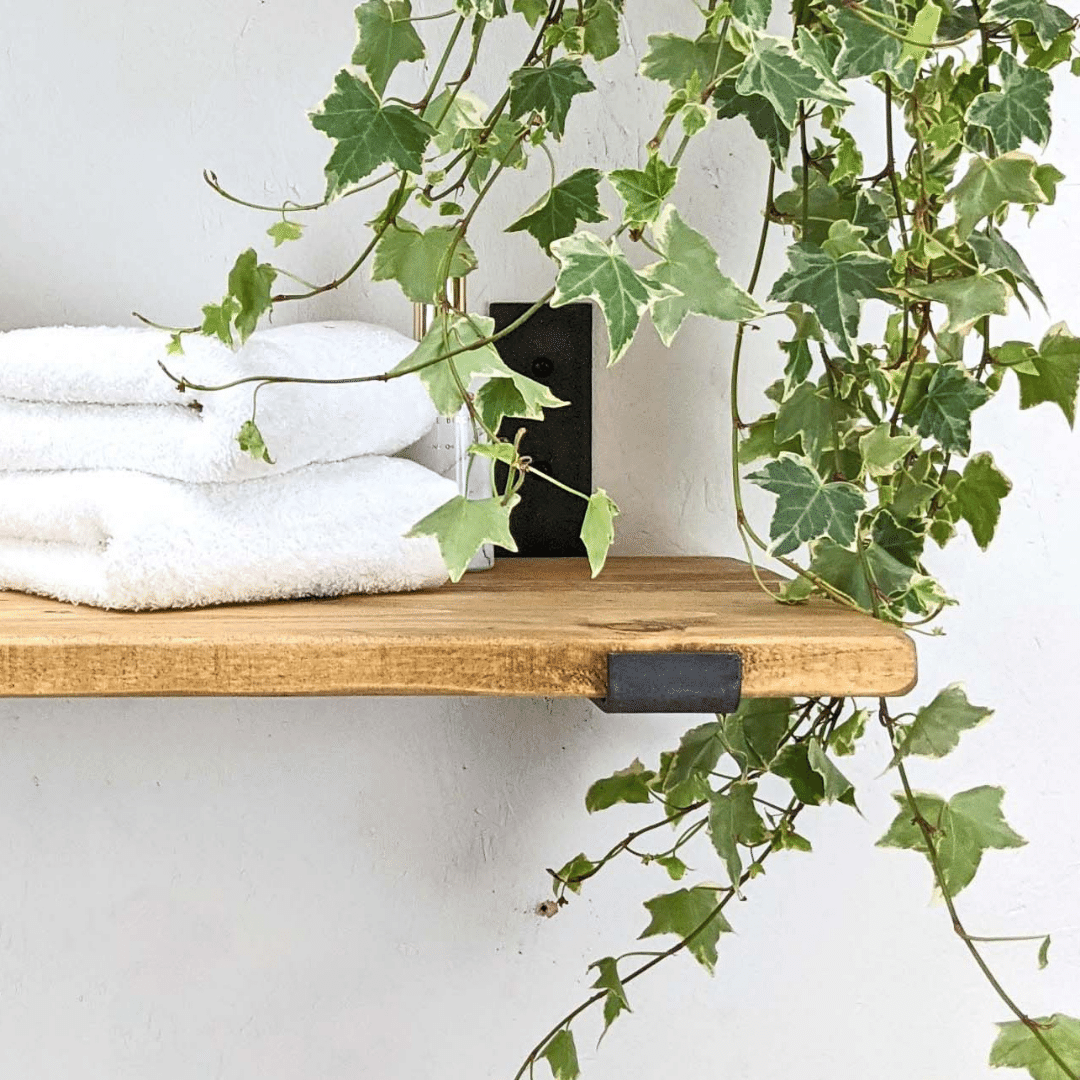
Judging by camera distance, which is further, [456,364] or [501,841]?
[501,841]

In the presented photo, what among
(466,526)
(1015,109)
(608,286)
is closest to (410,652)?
(466,526)

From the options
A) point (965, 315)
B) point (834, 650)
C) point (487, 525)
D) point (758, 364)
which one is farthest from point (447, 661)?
point (758, 364)

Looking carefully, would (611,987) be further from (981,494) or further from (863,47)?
(863,47)

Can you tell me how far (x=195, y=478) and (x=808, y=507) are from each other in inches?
11.8

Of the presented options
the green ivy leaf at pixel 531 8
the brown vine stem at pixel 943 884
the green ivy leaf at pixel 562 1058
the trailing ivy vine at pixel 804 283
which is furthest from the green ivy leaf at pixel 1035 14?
the green ivy leaf at pixel 562 1058

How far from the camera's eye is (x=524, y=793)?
0.84 metres

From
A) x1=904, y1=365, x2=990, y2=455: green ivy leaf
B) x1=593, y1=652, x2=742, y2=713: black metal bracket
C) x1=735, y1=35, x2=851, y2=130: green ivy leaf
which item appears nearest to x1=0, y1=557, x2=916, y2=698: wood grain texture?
x1=593, y1=652, x2=742, y2=713: black metal bracket

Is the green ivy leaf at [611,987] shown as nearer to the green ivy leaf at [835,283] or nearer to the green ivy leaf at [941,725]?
the green ivy leaf at [941,725]

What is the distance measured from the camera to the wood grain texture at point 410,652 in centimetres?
50

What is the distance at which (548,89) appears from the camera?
23.0 inches

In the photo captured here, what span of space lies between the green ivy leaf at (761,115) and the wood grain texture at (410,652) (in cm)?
23

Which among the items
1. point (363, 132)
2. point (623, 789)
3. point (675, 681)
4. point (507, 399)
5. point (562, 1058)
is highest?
point (363, 132)

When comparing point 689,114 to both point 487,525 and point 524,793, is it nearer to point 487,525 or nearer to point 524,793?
point 487,525

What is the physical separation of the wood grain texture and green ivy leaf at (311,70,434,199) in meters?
0.19
